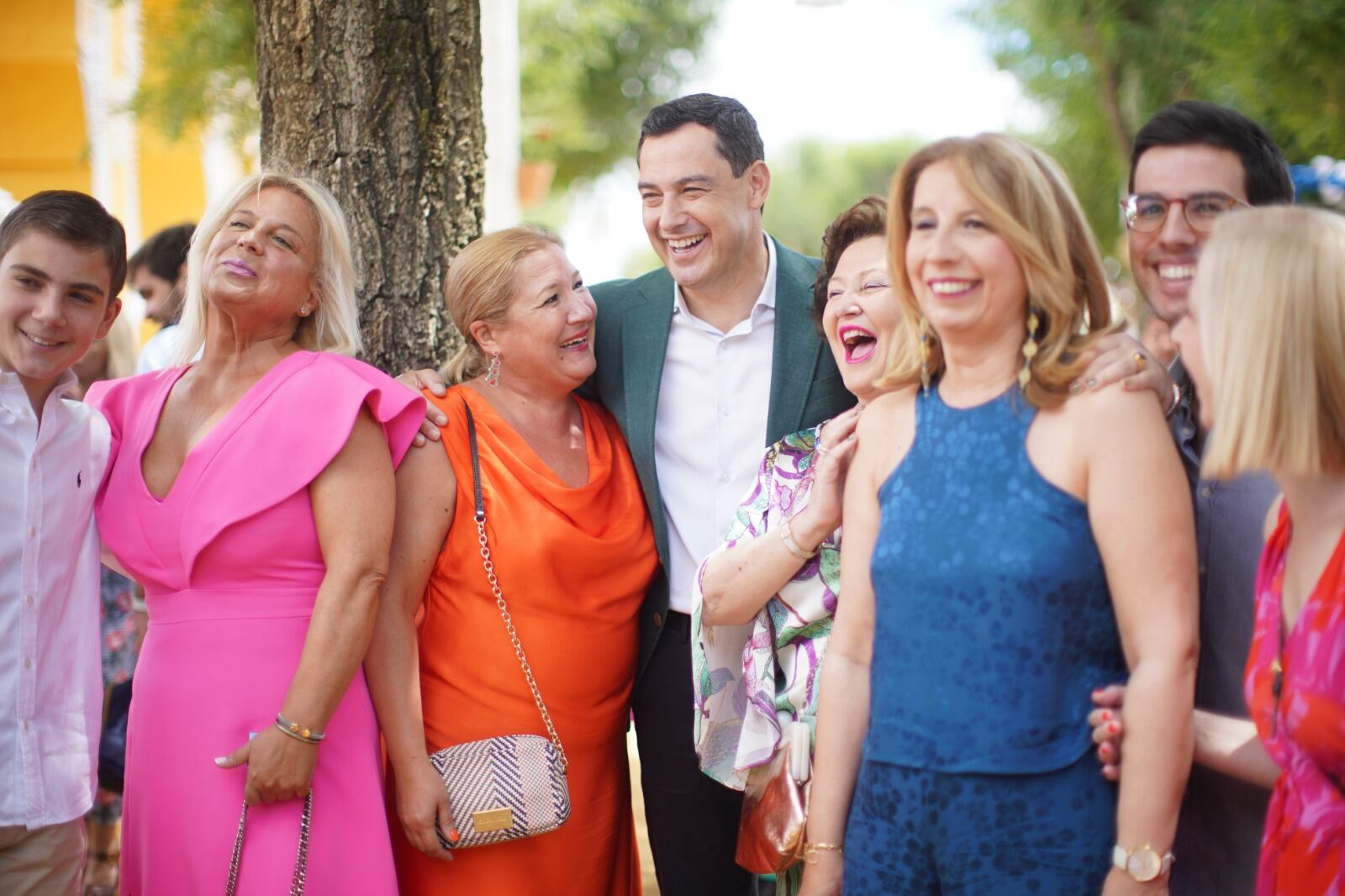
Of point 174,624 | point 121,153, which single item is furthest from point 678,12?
point 174,624

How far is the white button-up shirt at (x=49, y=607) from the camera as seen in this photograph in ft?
8.61

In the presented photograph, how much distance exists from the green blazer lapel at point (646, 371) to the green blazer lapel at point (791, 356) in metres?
0.30

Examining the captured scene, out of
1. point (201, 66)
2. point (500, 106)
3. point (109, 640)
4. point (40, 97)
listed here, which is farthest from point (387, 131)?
point (40, 97)

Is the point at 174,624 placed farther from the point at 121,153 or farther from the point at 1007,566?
the point at 121,153

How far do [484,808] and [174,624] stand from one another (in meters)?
0.78

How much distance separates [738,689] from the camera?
2957 mm

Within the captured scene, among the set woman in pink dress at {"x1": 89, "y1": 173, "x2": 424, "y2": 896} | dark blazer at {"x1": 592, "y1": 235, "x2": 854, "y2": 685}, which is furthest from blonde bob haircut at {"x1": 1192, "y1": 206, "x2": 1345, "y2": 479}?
woman in pink dress at {"x1": 89, "y1": 173, "x2": 424, "y2": 896}

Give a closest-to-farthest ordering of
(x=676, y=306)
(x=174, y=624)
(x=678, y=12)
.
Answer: (x=174, y=624), (x=676, y=306), (x=678, y=12)

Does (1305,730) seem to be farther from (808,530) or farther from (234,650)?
(234,650)

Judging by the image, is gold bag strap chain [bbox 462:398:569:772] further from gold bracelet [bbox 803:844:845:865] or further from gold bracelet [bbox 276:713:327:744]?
gold bracelet [bbox 803:844:845:865]

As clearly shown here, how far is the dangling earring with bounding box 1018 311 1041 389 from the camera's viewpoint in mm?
2088

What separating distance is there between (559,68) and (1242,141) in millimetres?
11567

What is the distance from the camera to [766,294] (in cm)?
339

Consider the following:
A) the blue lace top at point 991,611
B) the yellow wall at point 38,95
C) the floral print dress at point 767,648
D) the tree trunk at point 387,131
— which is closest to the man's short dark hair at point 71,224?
the tree trunk at point 387,131
